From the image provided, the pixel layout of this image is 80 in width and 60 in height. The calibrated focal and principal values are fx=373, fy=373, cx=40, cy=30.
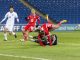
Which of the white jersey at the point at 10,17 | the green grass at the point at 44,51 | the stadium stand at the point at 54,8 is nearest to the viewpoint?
the green grass at the point at 44,51

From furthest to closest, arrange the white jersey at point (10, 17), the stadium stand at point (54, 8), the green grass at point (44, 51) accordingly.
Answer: the stadium stand at point (54, 8) → the white jersey at point (10, 17) → the green grass at point (44, 51)

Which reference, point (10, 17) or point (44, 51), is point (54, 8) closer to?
point (10, 17)

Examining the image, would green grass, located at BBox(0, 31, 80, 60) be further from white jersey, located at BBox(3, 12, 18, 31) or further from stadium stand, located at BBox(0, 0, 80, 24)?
stadium stand, located at BBox(0, 0, 80, 24)

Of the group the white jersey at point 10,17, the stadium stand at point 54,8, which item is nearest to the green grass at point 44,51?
the white jersey at point 10,17

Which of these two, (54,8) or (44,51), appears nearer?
(44,51)

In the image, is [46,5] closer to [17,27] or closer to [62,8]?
[62,8]

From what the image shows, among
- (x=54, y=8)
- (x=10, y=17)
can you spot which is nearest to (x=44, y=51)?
(x=10, y=17)

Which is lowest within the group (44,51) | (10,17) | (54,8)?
(44,51)

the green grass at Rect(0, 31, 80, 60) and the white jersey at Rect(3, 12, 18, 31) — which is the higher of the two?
the white jersey at Rect(3, 12, 18, 31)

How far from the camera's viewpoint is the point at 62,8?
39.8m

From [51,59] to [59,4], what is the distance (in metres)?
26.7

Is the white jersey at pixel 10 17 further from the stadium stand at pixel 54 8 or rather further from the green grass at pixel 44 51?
the stadium stand at pixel 54 8

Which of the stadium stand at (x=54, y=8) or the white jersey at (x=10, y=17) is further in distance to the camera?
the stadium stand at (x=54, y=8)

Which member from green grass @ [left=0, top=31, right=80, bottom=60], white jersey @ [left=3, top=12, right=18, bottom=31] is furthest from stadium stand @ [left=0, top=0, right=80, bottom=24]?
green grass @ [left=0, top=31, right=80, bottom=60]
